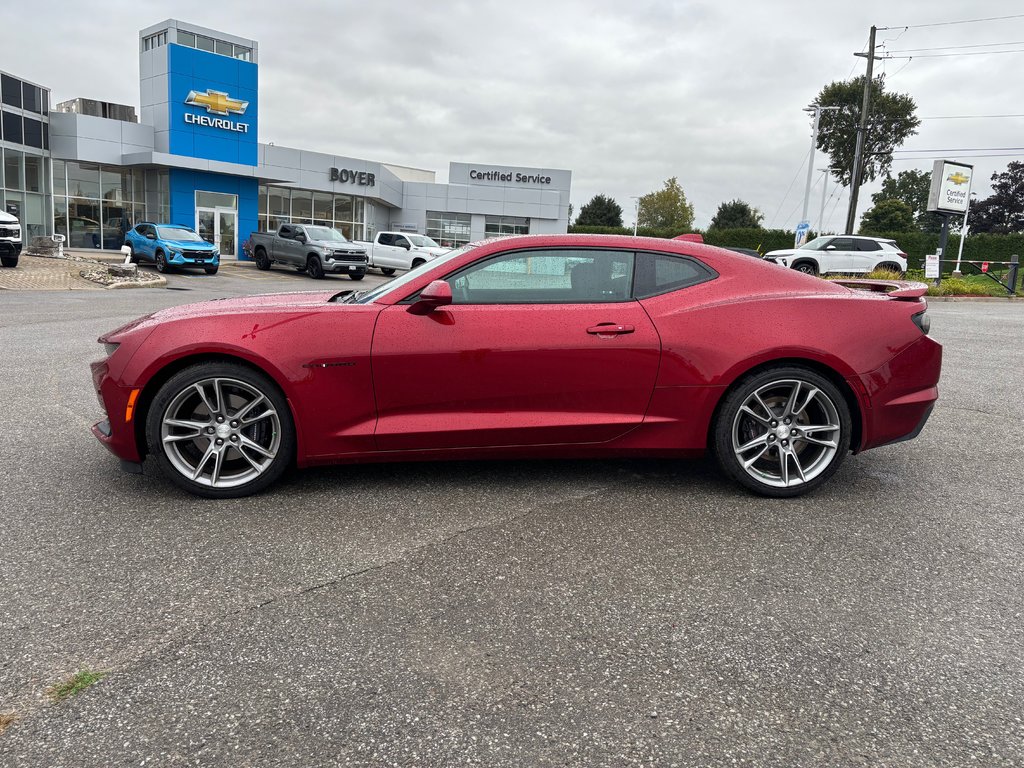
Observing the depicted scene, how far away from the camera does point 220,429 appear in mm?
4008

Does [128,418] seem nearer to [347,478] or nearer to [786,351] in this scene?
[347,478]

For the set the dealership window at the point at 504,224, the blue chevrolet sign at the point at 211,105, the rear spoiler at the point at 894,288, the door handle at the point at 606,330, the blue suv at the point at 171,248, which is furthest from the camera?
the dealership window at the point at 504,224

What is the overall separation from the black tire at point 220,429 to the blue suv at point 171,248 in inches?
956

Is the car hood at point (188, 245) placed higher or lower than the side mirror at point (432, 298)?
lower

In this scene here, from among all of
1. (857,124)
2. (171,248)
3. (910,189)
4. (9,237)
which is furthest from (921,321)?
(910,189)

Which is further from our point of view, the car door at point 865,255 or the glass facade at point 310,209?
the glass facade at point 310,209

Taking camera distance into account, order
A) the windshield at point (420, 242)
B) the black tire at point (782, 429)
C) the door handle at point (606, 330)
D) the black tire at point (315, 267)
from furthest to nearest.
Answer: the windshield at point (420, 242) → the black tire at point (315, 267) → the black tire at point (782, 429) → the door handle at point (606, 330)

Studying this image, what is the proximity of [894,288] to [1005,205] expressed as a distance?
82.4 m

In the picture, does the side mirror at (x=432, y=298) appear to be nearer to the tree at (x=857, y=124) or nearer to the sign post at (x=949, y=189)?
the sign post at (x=949, y=189)

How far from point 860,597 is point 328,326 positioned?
2.76 metres

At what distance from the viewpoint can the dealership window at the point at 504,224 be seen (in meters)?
56.2

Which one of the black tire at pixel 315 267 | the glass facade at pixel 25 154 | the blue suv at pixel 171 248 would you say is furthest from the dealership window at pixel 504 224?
the blue suv at pixel 171 248

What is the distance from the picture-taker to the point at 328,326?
3.99 meters

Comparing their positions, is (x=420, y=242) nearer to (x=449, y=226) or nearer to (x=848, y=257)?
(x=848, y=257)
